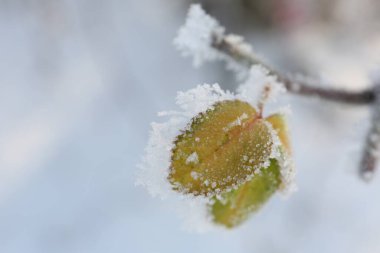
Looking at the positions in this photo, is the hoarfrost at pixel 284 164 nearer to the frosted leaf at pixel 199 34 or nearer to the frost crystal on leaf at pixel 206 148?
the frost crystal on leaf at pixel 206 148

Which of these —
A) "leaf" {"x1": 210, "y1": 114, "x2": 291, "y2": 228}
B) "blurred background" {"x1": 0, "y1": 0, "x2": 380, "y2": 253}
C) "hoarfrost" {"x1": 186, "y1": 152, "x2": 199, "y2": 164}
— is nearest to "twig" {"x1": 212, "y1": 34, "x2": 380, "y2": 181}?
"leaf" {"x1": 210, "y1": 114, "x2": 291, "y2": 228}

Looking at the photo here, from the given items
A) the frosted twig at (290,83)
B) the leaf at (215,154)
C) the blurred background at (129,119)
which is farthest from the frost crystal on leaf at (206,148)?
the blurred background at (129,119)

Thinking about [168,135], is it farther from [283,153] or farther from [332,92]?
[332,92]

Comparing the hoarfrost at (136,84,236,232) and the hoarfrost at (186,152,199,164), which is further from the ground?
the hoarfrost at (136,84,236,232)

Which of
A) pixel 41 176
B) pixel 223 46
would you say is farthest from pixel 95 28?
pixel 223 46

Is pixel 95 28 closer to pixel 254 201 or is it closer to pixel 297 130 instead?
pixel 297 130

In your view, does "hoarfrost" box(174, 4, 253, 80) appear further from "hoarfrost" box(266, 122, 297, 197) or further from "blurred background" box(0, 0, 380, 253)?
"blurred background" box(0, 0, 380, 253)
